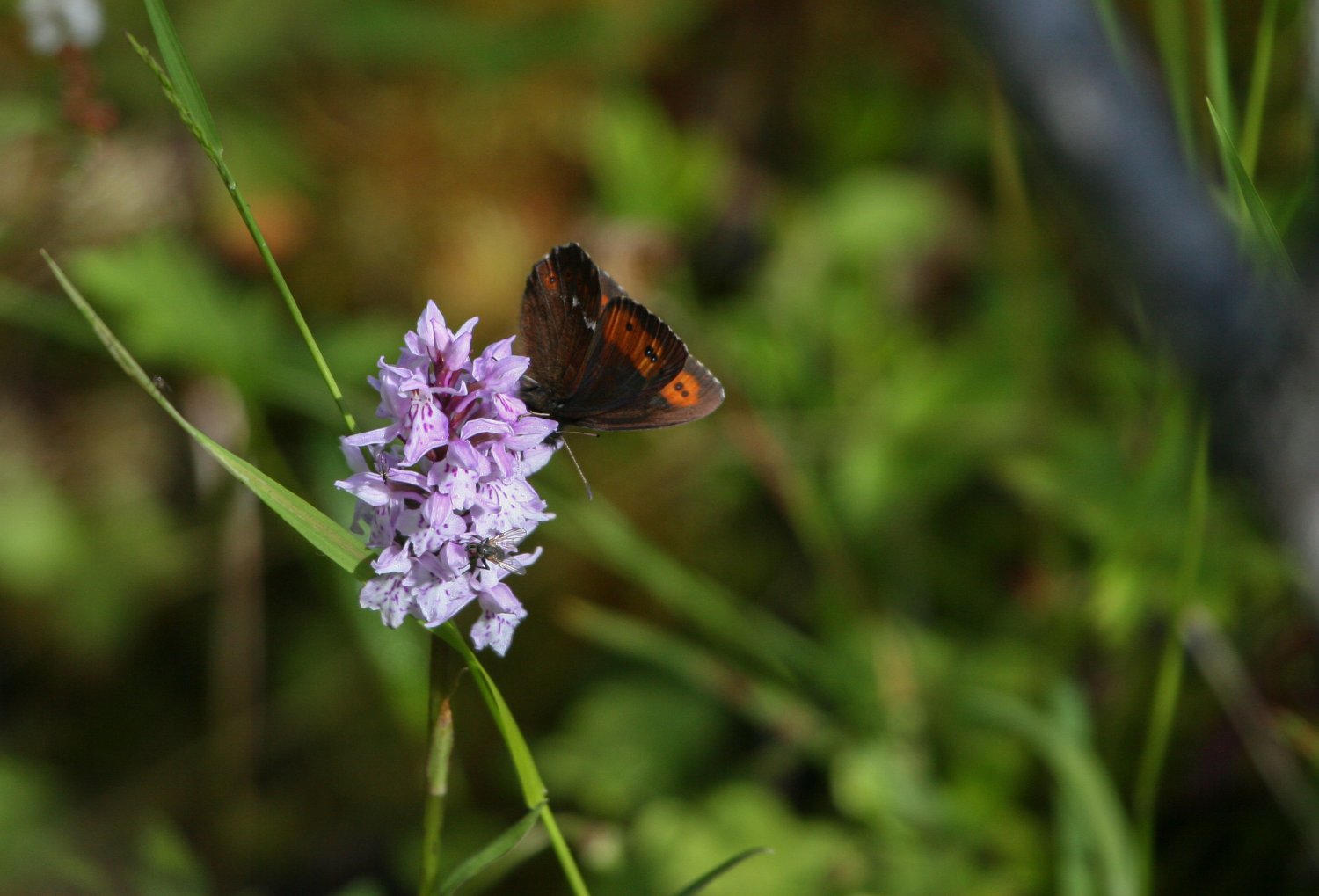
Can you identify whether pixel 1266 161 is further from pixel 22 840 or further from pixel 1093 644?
pixel 22 840

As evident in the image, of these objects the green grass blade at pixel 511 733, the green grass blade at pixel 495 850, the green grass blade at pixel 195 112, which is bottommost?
the green grass blade at pixel 495 850

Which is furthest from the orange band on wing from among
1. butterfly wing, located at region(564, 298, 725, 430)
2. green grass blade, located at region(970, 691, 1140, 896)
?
green grass blade, located at region(970, 691, 1140, 896)

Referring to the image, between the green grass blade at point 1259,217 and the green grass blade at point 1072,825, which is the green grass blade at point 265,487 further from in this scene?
the green grass blade at point 1072,825

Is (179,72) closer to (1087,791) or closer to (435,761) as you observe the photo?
(435,761)

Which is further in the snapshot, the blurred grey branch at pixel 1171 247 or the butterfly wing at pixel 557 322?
the butterfly wing at pixel 557 322

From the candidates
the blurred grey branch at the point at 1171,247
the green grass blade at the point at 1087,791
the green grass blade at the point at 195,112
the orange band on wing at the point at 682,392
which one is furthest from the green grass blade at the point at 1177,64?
the green grass blade at the point at 195,112

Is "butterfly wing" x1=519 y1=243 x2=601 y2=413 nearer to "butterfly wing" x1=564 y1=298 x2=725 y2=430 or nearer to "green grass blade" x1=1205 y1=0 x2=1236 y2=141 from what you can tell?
"butterfly wing" x1=564 y1=298 x2=725 y2=430
